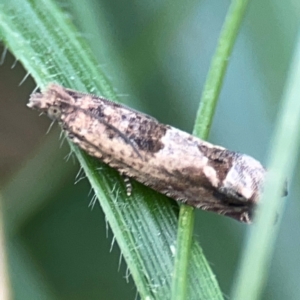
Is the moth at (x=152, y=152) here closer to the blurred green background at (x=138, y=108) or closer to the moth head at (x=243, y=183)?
the moth head at (x=243, y=183)

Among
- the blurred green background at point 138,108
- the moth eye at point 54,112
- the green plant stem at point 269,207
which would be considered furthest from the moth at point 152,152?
the green plant stem at point 269,207

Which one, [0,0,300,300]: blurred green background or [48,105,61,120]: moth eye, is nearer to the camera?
[48,105,61,120]: moth eye

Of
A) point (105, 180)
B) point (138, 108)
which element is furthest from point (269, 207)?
point (138, 108)

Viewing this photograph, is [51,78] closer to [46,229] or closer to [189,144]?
[189,144]

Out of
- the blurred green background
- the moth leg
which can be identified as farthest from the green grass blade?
the blurred green background

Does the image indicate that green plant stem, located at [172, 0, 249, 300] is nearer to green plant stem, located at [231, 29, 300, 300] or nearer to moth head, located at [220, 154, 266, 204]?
moth head, located at [220, 154, 266, 204]

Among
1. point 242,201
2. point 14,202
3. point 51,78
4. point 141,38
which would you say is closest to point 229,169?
point 242,201

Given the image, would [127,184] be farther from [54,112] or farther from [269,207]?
[269,207]
